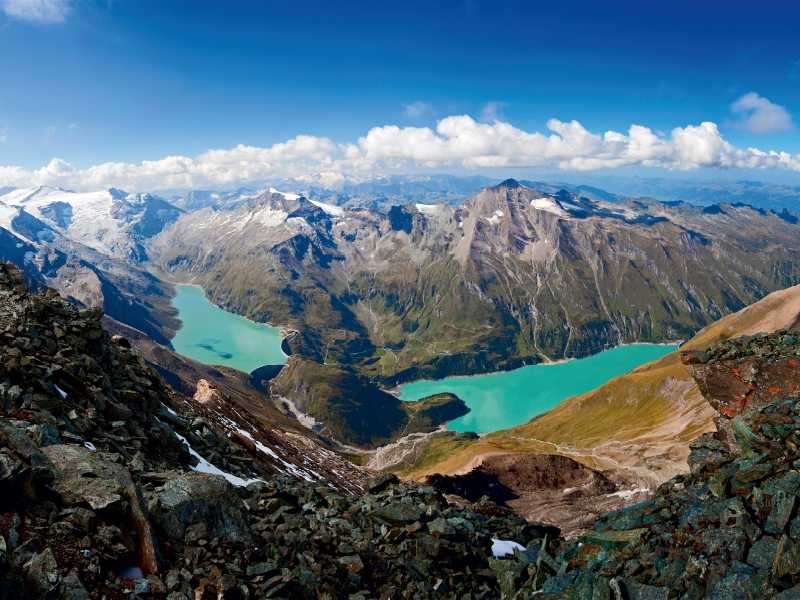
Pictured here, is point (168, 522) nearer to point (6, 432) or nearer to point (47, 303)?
point (6, 432)

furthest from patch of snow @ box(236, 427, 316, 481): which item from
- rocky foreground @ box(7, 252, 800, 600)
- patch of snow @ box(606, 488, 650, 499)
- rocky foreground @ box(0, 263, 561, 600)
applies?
patch of snow @ box(606, 488, 650, 499)

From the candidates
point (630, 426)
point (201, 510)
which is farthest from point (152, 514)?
point (630, 426)

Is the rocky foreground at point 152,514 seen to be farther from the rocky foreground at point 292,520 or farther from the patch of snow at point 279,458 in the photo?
the patch of snow at point 279,458

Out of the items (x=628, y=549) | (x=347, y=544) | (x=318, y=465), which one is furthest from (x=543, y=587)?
(x=318, y=465)

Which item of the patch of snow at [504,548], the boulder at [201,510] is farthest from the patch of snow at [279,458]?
the boulder at [201,510]

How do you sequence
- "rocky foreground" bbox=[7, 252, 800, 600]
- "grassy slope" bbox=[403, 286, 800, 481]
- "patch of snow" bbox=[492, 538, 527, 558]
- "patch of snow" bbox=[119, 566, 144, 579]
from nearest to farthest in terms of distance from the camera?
"rocky foreground" bbox=[7, 252, 800, 600], "patch of snow" bbox=[119, 566, 144, 579], "patch of snow" bbox=[492, 538, 527, 558], "grassy slope" bbox=[403, 286, 800, 481]

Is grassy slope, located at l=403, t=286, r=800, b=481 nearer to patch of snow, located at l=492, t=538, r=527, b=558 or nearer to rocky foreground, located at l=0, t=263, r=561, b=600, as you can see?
patch of snow, located at l=492, t=538, r=527, b=558
